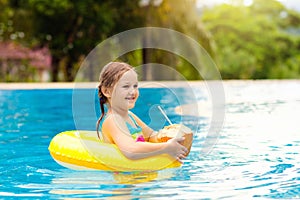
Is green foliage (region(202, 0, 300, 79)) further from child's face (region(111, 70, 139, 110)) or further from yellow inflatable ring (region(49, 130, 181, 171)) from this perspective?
child's face (region(111, 70, 139, 110))

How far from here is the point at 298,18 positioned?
3472cm

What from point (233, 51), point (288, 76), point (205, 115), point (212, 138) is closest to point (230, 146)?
point (212, 138)

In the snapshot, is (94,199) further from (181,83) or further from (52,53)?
(52,53)

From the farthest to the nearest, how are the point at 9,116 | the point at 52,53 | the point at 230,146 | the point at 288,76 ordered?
the point at 288,76 < the point at 52,53 < the point at 9,116 < the point at 230,146

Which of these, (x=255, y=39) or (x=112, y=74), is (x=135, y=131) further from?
(x=255, y=39)

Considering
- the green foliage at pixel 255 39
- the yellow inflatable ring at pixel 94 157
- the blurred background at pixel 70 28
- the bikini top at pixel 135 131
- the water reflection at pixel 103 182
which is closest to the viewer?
the water reflection at pixel 103 182

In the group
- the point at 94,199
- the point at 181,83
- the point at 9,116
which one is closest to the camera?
the point at 94,199

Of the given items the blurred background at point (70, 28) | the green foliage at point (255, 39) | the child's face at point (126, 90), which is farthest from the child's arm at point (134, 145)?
the green foliage at point (255, 39)

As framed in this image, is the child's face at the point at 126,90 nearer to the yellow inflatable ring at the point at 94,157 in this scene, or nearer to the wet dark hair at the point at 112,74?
the wet dark hair at the point at 112,74

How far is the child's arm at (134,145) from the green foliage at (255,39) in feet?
78.3

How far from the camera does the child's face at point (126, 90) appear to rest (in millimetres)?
3885

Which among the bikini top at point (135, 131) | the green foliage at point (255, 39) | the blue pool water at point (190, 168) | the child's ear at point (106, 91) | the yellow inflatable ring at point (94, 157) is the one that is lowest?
the green foliage at point (255, 39)

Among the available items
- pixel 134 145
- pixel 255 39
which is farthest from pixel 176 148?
pixel 255 39

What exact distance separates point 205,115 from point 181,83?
7.29 meters
